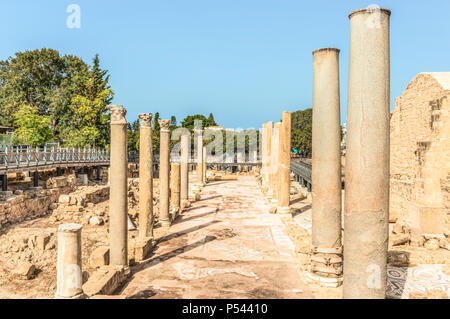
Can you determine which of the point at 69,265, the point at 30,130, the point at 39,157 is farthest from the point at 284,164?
the point at 30,130

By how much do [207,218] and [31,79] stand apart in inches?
1624

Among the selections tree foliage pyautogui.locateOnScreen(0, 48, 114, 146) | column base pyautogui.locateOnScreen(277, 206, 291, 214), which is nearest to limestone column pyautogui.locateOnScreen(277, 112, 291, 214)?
column base pyautogui.locateOnScreen(277, 206, 291, 214)

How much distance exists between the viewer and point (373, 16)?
13.9ft

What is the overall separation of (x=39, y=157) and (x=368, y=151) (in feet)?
74.9

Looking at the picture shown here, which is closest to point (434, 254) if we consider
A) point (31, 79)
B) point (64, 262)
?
point (64, 262)

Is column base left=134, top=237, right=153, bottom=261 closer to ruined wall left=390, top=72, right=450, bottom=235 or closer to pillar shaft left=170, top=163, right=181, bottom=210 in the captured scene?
pillar shaft left=170, top=163, right=181, bottom=210

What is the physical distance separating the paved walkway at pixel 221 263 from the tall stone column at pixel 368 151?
2218 mm

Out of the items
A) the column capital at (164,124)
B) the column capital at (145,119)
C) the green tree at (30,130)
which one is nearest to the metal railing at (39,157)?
the green tree at (30,130)

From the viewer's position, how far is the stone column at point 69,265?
17.2 ft

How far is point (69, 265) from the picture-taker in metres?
5.32

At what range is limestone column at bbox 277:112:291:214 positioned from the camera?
14.4 m

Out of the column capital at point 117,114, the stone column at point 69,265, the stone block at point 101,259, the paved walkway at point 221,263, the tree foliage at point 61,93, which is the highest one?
the tree foliage at point 61,93

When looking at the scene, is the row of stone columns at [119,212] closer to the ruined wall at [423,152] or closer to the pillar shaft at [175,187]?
the pillar shaft at [175,187]
